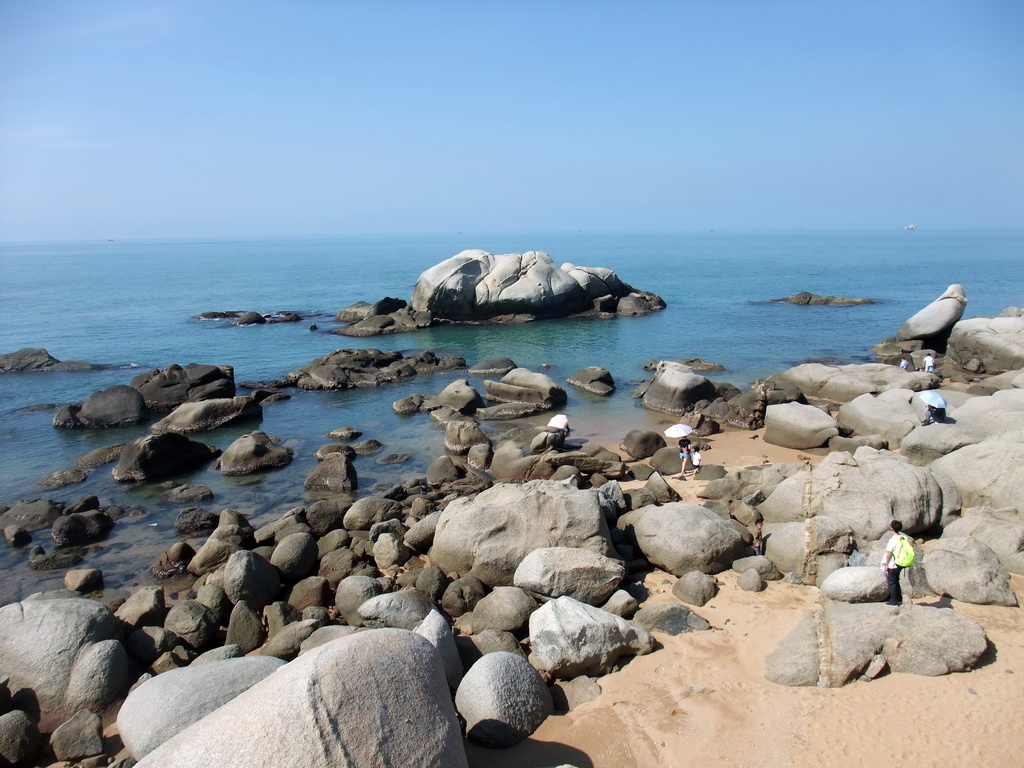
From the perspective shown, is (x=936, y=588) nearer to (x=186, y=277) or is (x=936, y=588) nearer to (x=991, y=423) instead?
(x=991, y=423)

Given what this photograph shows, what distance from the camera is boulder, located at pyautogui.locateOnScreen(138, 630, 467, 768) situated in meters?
5.58

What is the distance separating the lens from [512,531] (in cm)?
1283

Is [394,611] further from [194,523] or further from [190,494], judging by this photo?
[190,494]

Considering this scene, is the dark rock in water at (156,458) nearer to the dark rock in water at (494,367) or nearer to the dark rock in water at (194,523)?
the dark rock in water at (194,523)

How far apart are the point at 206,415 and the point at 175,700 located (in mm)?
19642

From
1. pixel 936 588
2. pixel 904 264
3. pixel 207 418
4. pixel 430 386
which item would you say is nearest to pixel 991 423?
pixel 936 588

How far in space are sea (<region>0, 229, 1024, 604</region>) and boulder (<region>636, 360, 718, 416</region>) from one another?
697mm

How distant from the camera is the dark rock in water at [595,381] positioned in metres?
29.9

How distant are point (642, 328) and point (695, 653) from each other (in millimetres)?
38500

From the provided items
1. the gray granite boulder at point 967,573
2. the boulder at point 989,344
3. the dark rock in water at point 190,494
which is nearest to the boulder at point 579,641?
the gray granite boulder at point 967,573

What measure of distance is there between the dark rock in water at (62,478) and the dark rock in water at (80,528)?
3.94 m

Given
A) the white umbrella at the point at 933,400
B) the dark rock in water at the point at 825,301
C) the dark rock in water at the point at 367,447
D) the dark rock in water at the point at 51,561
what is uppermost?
the white umbrella at the point at 933,400

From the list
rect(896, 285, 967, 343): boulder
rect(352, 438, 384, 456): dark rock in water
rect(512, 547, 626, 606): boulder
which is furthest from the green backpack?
rect(896, 285, 967, 343): boulder

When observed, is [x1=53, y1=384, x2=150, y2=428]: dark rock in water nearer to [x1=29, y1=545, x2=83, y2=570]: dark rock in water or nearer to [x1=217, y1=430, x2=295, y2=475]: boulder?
[x1=217, y1=430, x2=295, y2=475]: boulder
